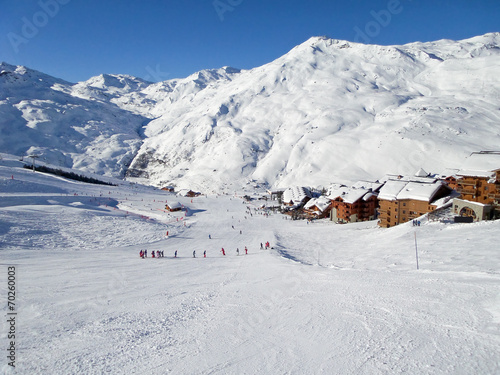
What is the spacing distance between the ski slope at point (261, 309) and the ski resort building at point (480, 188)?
5.43 m

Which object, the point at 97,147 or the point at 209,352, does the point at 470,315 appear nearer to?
the point at 209,352

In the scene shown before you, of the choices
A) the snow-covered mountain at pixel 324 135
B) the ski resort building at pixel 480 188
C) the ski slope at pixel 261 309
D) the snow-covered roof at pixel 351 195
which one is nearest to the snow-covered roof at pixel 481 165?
the ski resort building at pixel 480 188

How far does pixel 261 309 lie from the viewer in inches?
455

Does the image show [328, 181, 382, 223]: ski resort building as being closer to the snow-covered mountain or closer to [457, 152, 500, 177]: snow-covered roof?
[457, 152, 500, 177]: snow-covered roof

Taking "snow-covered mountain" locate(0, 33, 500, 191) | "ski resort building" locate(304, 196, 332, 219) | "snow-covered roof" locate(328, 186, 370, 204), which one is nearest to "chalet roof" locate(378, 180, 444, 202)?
"snow-covered roof" locate(328, 186, 370, 204)

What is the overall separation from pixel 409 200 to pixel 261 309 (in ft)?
111

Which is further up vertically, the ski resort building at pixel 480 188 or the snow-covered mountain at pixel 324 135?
the snow-covered mountain at pixel 324 135

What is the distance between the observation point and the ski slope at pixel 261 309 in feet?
25.5

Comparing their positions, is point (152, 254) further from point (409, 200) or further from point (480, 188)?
point (480, 188)

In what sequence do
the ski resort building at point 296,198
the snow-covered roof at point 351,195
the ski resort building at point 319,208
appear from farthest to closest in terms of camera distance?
the ski resort building at point 296,198 < the ski resort building at point 319,208 < the snow-covered roof at point 351,195

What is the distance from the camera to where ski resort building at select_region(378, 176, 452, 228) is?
121 ft

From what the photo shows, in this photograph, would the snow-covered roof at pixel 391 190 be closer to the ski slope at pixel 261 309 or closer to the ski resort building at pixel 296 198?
the ski slope at pixel 261 309

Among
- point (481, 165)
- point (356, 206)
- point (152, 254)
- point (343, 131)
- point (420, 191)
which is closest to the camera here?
point (152, 254)

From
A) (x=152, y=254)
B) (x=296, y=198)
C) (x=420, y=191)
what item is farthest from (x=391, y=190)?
(x=152, y=254)
